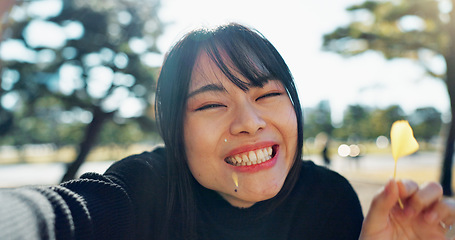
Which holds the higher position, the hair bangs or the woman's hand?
the hair bangs

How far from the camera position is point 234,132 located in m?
1.22

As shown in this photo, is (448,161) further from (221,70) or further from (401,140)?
(221,70)

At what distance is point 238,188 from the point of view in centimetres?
128

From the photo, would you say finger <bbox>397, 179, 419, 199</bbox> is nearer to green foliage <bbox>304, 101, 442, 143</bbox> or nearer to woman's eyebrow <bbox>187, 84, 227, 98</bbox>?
woman's eyebrow <bbox>187, 84, 227, 98</bbox>

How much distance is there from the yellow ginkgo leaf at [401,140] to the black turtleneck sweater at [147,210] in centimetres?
63

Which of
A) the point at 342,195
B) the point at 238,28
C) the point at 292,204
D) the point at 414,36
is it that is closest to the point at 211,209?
the point at 292,204

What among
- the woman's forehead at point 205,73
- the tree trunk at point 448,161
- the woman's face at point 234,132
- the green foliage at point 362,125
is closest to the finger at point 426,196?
the woman's face at point 234,132

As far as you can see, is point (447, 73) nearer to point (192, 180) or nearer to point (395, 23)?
point (395, 23)

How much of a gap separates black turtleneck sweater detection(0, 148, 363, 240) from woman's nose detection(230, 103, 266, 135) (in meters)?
0.44

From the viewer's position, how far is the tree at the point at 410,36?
26.3 feet

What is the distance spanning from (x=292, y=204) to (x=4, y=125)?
1335cm

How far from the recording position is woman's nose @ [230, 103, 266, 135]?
1204 mm

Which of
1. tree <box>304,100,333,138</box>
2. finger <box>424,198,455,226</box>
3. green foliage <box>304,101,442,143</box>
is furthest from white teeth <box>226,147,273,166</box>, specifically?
tree <box>304,100,333,138</box>

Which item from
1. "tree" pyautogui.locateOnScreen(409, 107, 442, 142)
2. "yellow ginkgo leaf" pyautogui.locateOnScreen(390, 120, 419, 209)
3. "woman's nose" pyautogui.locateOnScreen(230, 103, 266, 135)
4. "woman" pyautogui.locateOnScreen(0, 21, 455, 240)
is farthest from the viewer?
"tree" pyautogui.locateOnScreen(409, 107, 442, 142)
